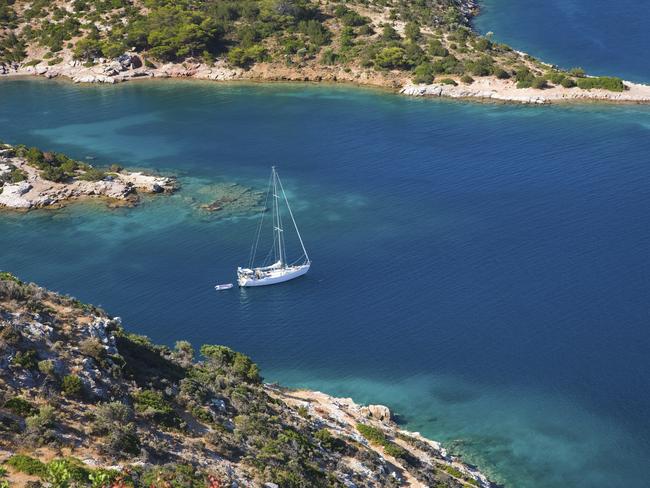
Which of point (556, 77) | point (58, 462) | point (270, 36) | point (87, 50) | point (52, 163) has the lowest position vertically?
point (58, 462)

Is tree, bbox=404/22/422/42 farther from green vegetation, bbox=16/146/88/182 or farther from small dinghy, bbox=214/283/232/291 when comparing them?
small dinghy, bbox=214/283/232/291

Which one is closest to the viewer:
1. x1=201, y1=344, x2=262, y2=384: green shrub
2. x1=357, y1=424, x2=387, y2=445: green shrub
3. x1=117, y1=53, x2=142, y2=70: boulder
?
x1=357, y1=424, x2=387, y2=445: green shrub

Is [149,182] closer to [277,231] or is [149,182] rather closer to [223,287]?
→ [277,231]

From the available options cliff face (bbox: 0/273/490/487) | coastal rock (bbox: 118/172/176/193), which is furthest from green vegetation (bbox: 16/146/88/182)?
cliff face (bbox: 0/273/490/487)

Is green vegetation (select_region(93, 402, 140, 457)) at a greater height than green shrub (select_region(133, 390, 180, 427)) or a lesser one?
greater

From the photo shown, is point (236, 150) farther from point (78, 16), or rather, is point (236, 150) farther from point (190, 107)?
point (78, 16)

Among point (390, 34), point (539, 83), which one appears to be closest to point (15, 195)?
point (390, 34)

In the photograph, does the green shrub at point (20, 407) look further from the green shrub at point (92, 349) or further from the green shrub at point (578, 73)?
the green shrub at point (578, 73)
